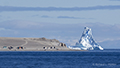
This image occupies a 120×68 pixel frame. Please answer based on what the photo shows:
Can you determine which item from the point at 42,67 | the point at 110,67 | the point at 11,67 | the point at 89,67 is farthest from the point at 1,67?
the point at 110,67

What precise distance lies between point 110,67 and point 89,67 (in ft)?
16.0

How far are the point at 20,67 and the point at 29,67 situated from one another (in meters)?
2.12

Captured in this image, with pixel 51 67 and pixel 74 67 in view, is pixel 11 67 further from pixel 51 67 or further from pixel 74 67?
pixel 74 67

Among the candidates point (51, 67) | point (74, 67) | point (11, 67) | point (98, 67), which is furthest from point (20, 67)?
point (98, 67)

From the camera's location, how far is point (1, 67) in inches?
3182

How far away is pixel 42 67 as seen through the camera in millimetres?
81438

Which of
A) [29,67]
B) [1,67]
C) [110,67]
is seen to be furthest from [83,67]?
[1,67]

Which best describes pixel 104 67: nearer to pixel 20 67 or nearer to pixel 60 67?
pixel 60 67

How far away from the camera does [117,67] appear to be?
81.0 meters

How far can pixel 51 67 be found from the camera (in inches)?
3204

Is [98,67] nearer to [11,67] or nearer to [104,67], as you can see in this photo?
[104,67]

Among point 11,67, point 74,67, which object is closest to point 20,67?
point 11,67

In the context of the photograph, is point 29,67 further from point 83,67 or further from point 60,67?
point 83,67

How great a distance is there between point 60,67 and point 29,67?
7281mm
